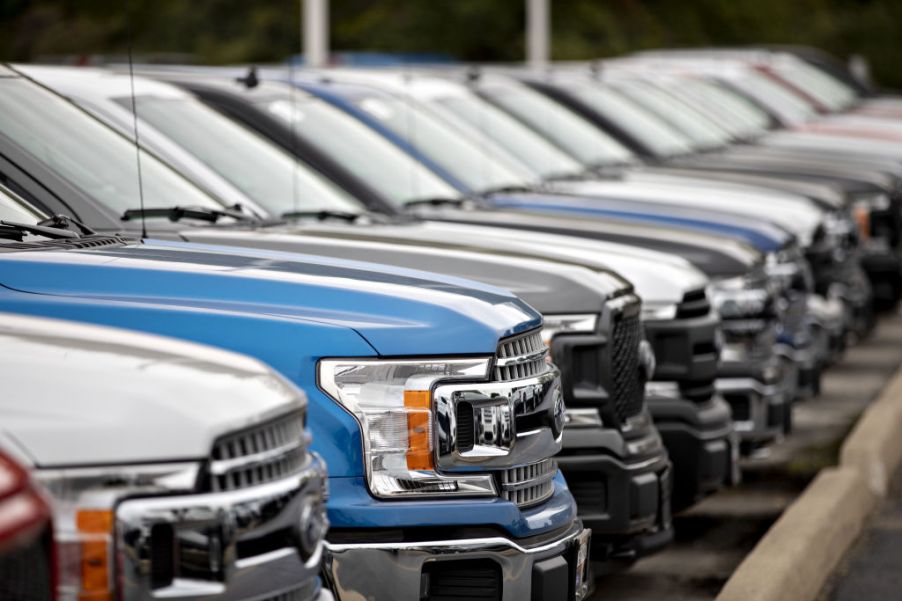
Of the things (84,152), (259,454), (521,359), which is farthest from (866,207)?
(259,454)

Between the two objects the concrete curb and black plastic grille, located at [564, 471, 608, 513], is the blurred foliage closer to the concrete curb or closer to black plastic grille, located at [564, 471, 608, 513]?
the concrete curb

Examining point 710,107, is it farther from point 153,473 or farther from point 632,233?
point 153,473

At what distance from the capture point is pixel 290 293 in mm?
4969

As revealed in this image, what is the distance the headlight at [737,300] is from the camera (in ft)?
30.8

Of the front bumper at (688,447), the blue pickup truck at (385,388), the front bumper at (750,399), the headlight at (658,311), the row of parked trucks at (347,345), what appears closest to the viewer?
the row of parked trucks at (347,345)

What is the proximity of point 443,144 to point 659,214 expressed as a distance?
3.97 feet

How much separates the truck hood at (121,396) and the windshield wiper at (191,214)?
2.22 m

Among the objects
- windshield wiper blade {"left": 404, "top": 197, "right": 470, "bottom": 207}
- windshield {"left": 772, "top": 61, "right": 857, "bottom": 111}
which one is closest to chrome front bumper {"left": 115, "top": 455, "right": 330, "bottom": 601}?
windshield wiper blade {"left": 404, "top": 197, "right": 470, "bottom": 207}

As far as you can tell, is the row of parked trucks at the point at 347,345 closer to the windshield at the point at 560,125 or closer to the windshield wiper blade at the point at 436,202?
the windshield wiper blade at the point at 436,202

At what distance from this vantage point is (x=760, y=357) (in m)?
9.47

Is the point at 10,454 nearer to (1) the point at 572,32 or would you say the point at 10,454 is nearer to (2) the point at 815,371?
(2) the point at 815,371

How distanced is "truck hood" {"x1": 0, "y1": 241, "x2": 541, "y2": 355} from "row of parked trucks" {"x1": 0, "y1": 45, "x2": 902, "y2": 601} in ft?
0.03

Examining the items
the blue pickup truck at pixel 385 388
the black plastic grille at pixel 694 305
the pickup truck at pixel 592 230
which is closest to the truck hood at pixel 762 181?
the pickup truck at pixel 592 230

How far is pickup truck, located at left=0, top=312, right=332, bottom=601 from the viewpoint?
3.50m
